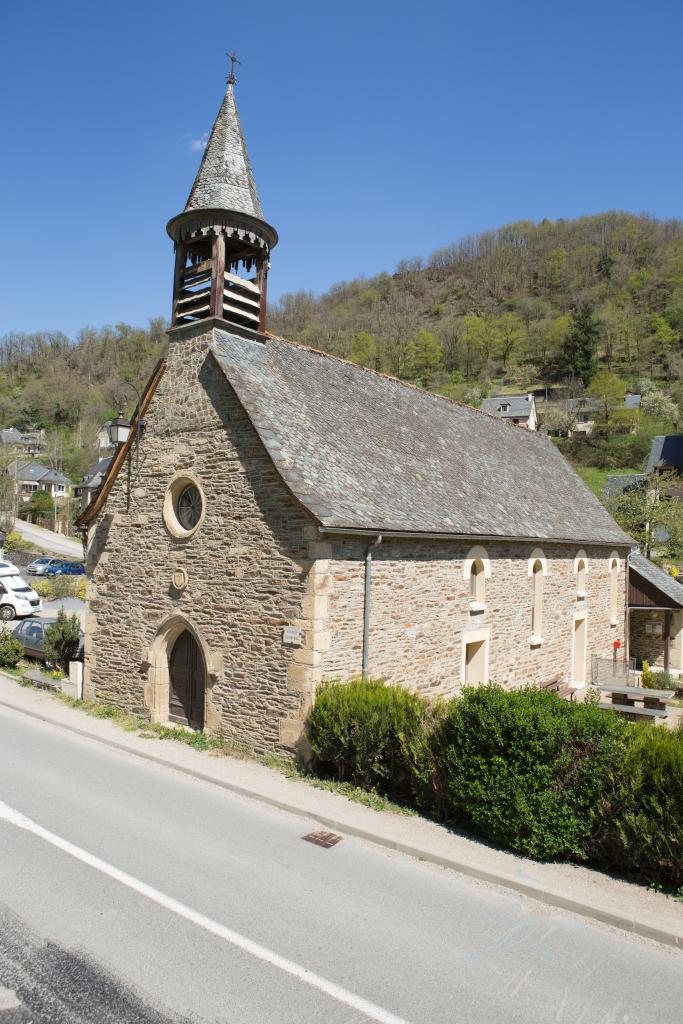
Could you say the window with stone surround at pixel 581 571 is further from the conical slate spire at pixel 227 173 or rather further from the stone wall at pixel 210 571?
the conical slate spire at pixel 227 173

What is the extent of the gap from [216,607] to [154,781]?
3.09 meters

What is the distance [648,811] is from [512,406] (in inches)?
2724

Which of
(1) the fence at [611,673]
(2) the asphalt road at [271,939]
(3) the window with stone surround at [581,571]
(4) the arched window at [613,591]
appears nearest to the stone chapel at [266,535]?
(3) the window with stone surround at [581,571]

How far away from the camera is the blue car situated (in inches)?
1675

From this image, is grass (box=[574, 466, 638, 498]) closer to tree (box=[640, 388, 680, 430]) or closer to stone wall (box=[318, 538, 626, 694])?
tree (box=[640, 388, 680, 430])

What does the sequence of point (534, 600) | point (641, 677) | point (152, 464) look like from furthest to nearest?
1. point (641, 677)
2. point (534, 600)
3. point (152, 464)

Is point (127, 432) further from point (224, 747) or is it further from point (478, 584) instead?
point (478, 584)

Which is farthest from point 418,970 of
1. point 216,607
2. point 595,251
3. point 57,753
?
point 595,251

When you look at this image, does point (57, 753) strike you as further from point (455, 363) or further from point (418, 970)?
point (455, 363)

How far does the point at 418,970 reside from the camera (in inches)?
211

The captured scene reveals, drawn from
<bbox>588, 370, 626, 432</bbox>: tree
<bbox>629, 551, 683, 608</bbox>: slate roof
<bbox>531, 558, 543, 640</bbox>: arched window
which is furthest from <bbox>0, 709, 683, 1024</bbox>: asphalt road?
<bbox>588, 370, 626, 432</bbox>: tree

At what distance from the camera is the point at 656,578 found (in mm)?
24172

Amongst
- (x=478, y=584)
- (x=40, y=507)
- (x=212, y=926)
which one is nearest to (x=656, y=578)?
(x=478, y=584)

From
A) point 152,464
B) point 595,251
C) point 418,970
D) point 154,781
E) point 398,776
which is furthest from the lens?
point 595,251
